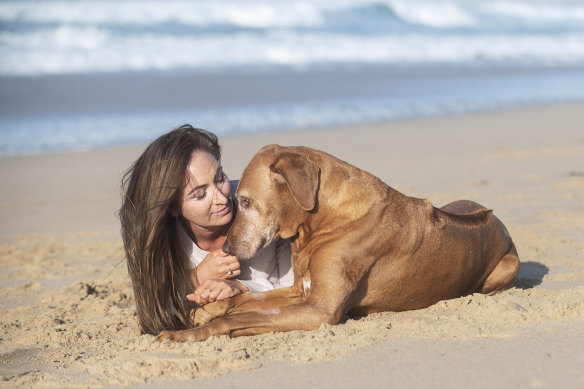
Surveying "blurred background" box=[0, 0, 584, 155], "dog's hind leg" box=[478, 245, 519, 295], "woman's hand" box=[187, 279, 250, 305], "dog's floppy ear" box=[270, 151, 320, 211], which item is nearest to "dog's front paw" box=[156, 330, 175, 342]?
"woman's hand" box=[187, 279, 250, 305]

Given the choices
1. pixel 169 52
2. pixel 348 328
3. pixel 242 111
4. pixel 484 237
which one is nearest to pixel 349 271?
pixel 348 328

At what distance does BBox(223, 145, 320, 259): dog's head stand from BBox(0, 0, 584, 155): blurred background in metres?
10.1

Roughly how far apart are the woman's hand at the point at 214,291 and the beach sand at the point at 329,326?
47 cm

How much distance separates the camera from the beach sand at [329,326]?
3.90 meters

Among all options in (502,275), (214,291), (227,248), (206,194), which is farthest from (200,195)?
(502,275)

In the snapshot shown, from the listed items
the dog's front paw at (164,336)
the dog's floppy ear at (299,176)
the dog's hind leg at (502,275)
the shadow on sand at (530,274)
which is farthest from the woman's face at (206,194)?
the shadow on sand at (530,274)

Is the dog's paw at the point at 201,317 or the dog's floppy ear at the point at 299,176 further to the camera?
the dog's paw at the point at 201,317

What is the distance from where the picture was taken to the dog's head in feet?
14.8

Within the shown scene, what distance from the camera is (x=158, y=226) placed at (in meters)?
5.16

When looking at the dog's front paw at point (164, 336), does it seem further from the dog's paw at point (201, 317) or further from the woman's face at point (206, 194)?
the woman's face at point (206, 194)

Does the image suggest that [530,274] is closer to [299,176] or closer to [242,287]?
[242,287]

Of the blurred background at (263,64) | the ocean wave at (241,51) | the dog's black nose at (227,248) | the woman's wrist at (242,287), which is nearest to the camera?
the dog's black nose at (227,248)

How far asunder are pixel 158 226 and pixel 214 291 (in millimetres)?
594

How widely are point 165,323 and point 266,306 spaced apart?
2.27 feet
